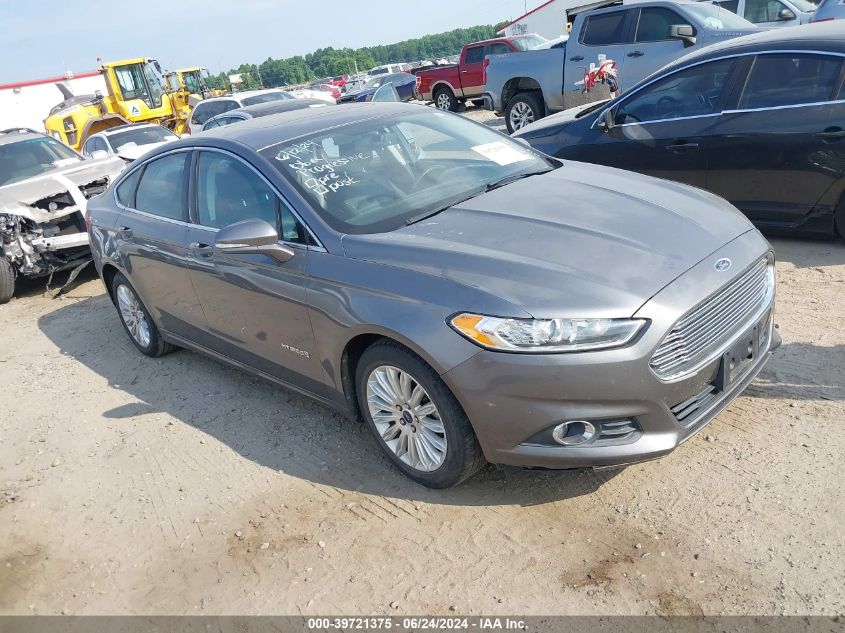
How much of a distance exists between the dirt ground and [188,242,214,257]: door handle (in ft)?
3.46

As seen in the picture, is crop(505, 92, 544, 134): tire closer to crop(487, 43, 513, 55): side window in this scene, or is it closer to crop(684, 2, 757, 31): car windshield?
crop(684, 2, 757, 31): car windshield

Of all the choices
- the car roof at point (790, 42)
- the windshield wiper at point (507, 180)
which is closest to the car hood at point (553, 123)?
the car roof at point (790, 42)

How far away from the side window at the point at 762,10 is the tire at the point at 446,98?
9405 millimetres

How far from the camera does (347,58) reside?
11006 centimetres

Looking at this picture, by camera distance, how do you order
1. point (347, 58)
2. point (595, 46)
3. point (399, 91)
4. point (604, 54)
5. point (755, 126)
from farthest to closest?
1. point (347, 58)
2. point (399, 91)
3. point (595, 46)
4. point (604, 54)
5. point (755, 126)

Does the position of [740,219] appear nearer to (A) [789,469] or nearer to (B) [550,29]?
(A) [789,469]

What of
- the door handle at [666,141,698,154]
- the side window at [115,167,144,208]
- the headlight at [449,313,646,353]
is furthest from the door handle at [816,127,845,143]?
the side window at [115,167,144,208]

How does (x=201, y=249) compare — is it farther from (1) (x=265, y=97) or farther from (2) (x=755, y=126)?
(1) (x=265, y=97)

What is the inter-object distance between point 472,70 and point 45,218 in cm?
1486

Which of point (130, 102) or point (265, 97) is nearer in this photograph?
point (265, 97)

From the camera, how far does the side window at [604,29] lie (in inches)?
432

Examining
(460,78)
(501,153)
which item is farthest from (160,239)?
(460,78)

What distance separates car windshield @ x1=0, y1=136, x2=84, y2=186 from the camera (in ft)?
30.8

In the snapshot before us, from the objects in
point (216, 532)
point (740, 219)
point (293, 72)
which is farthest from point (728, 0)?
point (293, 72)
